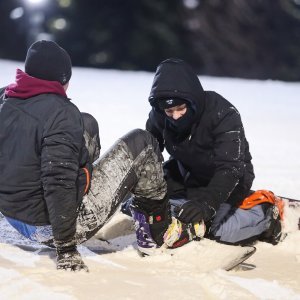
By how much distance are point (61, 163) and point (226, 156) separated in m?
0.98

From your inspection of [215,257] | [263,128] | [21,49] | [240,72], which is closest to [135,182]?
[215,257]

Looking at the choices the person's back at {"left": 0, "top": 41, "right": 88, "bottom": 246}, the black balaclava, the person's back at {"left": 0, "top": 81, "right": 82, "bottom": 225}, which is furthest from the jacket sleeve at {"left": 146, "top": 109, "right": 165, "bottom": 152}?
the person's back at {"left": 0, "top": 81, "right": 82, "bottom": 225}

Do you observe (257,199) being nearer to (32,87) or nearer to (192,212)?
(192,212)

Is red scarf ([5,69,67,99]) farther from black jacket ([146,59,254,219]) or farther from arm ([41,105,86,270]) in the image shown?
black jacket ([146,59,254,219])

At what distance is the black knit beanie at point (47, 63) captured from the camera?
2256 millimetres

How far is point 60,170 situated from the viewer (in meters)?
2.09

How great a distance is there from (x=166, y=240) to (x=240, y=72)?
45.9 ft

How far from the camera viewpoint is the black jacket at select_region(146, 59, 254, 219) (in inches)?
108

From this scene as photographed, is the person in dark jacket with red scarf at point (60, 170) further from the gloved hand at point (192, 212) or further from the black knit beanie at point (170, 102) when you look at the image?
the black knit beanie at point (170, 102)

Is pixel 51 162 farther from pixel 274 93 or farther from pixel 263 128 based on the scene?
pixel 274 93

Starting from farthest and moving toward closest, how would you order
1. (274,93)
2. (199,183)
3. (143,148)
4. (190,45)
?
1. (190,45)
2. (274,93)
3. (199,183)
4. (143,148)

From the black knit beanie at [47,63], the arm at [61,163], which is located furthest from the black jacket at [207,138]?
the arm at [61,163]

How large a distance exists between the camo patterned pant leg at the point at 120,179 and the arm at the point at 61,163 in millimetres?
259

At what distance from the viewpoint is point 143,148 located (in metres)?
2.55
